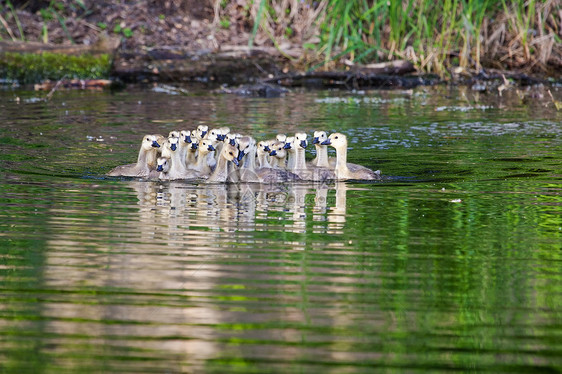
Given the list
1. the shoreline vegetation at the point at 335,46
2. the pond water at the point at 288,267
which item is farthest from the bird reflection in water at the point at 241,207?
the shoreline vegetation at the point at 335,46

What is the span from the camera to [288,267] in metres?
6.17

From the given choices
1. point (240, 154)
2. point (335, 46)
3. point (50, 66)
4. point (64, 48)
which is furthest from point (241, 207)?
point (50, 66)

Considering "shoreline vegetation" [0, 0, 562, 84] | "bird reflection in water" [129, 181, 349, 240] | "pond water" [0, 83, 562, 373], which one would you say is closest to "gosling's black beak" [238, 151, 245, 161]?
"bird reflection in water" [129, 181, 349, 240]

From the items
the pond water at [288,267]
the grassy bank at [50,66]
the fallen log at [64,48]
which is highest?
the fallen log at [64,48]

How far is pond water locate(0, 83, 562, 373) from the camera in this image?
4715 mm

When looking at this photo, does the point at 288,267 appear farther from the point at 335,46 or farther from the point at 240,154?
the point at 335,46

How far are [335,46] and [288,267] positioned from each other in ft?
51.3

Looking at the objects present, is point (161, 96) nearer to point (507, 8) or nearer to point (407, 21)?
point (407, 21)

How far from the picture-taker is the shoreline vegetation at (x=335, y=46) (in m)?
20.2

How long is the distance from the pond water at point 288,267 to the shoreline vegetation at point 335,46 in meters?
8.21

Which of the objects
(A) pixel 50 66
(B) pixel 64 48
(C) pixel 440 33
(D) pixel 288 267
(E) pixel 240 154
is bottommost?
(D) pixel 288 267

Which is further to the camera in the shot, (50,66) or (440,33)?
(50,66)

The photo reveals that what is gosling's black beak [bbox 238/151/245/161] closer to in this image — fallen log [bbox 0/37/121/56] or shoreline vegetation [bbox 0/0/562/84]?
shoreline vegetation [bbox 0/0/562/84]

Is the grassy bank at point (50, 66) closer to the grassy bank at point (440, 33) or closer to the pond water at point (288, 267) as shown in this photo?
the grassy bank at point (440, 33)
